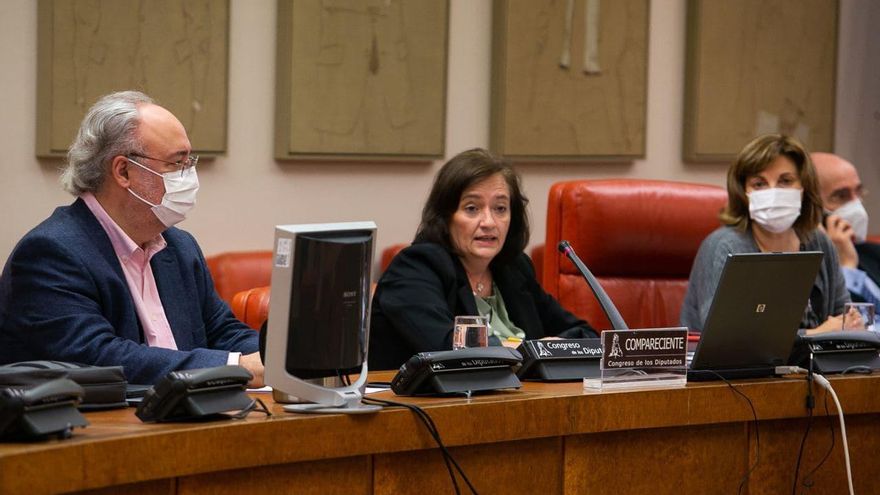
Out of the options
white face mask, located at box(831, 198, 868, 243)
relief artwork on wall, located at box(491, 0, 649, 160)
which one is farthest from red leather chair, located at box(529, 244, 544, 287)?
white face mask, located at box(831, 198, 868, 243)

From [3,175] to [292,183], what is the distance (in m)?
1.01

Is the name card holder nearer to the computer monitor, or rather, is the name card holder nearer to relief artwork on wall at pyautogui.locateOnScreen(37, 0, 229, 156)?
the computer monitor

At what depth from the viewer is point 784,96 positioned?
583 centimetres

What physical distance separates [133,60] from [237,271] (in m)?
0.77

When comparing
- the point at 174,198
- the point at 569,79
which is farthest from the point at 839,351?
the point at 569,79

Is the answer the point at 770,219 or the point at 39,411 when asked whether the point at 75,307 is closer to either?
the point at 39,411

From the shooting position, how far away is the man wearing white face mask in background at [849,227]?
491cm

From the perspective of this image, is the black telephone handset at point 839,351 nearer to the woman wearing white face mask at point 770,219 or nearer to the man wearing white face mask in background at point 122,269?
the woman wearing white face mask at point 770,219

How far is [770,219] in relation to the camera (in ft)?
14.1

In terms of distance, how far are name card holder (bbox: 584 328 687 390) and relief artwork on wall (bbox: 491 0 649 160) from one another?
7.38 ft

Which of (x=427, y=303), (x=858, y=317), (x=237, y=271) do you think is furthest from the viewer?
(x=237, y=271)

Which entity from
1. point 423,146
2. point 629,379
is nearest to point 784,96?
point 423,146

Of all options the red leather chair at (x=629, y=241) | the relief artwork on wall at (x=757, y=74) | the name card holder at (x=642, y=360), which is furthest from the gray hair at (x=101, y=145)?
the relief artwork on wall at (x=757, y=74)

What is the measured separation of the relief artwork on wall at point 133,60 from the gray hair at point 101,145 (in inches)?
40.9
